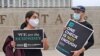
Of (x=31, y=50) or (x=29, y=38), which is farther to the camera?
(x=29, y=38)

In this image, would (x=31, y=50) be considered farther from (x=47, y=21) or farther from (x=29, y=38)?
(x=47, y=21)

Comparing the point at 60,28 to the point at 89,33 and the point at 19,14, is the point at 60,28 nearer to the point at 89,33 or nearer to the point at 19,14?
the point at 19,14

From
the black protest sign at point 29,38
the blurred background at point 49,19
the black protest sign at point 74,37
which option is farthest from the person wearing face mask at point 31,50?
the blurred background at point 49,19

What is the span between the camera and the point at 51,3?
18547 mm

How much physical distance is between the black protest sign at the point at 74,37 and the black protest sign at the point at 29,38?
2.44ft

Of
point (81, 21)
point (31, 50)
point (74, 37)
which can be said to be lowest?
point (31, 50)

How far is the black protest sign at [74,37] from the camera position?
765 cm

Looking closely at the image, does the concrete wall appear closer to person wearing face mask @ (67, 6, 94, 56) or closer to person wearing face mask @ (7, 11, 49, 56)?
person wearing face mask @ (67, 6, 94, 56)

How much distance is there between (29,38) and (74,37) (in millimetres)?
866

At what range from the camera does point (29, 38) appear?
7.25 meters

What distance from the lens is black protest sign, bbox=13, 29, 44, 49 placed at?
23.4ft

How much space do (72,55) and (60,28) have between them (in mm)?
9560

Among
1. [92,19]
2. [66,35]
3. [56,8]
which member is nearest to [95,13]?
[92,19]

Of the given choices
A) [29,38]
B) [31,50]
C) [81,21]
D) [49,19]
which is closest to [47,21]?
[49,19]
